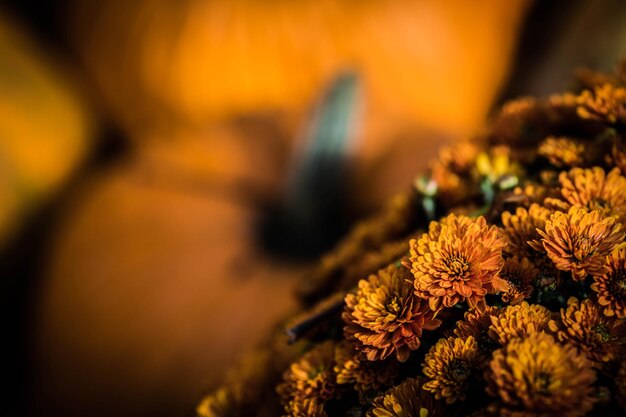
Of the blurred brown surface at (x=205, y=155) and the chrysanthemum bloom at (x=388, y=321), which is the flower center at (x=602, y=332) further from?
the blurred brown surface at (x=205, y=155)

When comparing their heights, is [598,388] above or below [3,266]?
below

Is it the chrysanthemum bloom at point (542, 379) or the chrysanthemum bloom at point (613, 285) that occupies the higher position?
the chrysanthemum bloom at point (613, 285)

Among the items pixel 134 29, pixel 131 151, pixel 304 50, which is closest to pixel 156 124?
pixel 131 151

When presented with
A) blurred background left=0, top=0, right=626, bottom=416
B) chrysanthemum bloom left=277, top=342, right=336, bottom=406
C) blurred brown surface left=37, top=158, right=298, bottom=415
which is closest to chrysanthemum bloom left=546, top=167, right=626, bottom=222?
chrysanthemum bloom left=277, top=342, right=336, bottom=406

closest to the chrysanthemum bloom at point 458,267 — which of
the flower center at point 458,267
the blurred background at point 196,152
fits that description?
the flower center at point 458,267

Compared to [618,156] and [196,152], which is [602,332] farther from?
[196,152]

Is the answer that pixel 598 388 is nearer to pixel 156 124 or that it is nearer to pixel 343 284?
pixel 343 284

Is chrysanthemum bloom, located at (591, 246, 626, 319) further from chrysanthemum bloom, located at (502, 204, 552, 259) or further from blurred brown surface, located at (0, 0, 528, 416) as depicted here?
blurred brown surface, located at (0, 0, 528, 416)
